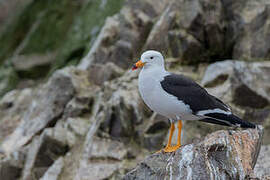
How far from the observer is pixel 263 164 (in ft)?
32.5

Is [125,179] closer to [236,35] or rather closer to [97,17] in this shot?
[236,35]

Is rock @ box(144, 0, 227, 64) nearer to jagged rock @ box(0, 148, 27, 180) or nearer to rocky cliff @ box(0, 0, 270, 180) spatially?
rocky cliff @ box(0, 0, 270, 180)

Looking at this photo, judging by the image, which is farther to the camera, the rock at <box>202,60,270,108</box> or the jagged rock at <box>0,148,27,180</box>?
the jagged rock at <box>0,148,27,180</box>

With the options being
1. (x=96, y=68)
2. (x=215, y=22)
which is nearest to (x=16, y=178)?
(x=96, y=68)

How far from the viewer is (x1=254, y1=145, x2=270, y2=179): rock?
30.8 ft

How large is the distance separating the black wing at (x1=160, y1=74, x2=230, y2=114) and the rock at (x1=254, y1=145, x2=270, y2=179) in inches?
107

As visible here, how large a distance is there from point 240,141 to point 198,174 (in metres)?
1.35

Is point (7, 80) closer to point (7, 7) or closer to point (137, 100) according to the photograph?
point (7, 7)

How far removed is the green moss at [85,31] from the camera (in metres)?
19.5

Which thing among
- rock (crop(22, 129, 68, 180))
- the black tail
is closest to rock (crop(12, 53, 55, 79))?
rock (crop(22, 129, 68, 180))

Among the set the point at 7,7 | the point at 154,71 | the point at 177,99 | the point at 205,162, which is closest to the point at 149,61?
the point at 154,71

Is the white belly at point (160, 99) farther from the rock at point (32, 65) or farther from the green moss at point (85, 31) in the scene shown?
the rock at point (32, 65)

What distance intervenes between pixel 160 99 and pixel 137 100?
466cm

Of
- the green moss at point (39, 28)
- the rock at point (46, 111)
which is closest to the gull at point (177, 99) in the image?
the rock at point (46, 111)
